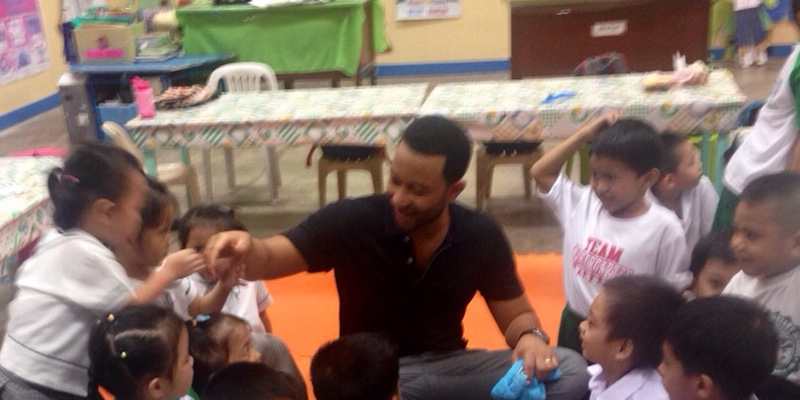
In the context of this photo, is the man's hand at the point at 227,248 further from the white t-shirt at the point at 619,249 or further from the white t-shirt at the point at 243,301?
the white t-shirt at the point at 619,249

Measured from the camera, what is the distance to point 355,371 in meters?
1.54

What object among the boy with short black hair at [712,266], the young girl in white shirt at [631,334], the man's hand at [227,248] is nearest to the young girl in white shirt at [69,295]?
the man's hand at [227,248]

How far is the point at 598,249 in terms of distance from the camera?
2090mm

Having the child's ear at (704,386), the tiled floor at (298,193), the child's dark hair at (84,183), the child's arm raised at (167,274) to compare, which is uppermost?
the child's dark hair at (84,183)

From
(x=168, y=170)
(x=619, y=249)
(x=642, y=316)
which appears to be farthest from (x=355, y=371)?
(x=168, y=170)

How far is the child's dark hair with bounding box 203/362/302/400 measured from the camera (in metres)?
1.57

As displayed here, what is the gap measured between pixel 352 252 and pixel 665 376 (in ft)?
2.61

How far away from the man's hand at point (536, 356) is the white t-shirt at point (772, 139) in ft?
2.62

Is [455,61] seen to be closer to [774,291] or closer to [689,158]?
[689,158]

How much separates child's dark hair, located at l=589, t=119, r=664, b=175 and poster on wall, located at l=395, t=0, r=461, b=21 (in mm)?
5871

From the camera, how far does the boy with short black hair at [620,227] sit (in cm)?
204

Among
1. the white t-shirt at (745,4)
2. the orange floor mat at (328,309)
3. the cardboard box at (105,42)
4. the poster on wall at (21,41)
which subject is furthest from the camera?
the white t-shirt at (745,4)

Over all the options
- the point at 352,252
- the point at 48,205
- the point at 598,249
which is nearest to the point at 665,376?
the point at 598,249

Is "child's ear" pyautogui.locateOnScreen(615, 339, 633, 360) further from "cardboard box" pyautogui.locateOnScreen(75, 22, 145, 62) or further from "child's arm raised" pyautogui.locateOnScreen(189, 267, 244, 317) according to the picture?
"cardboard box" pyautogui.locateOnScreen(75, 22, 145, 62)
